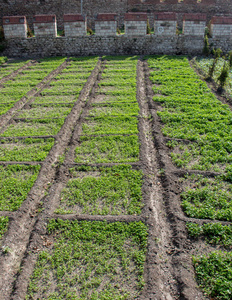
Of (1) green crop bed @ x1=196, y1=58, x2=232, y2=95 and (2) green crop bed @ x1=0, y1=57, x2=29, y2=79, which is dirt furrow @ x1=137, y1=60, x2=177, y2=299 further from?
(2) green crop bed @ x1=0, y1=57, x2=29, y2=79

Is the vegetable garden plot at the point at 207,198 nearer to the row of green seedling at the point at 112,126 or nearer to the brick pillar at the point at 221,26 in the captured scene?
the row of green seedling at the point at 112,126

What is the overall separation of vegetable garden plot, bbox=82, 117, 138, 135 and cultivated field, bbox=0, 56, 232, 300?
29mm

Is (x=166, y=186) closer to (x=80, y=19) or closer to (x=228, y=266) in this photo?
(x=228, y=266)

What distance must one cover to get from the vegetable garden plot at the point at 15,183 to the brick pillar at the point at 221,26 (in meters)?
12.9

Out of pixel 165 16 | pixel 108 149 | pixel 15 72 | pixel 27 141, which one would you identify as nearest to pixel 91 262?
pixel 108 149

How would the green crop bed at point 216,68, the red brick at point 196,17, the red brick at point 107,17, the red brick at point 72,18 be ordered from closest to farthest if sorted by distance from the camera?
the green crop bed at point 216,68
the red brick at point 196,17
the red brick at point 107,17
the red brick at point 72,18

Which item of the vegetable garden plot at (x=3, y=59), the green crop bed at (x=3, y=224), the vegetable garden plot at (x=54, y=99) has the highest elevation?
the vegetable garden plot at (x=3, y=59)

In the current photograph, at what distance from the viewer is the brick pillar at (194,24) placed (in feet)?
46.0

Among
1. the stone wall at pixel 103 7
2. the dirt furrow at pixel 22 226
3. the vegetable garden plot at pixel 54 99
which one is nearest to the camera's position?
the dirt furrow at pixel 22 226

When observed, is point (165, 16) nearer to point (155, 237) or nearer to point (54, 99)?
point (54, 99)

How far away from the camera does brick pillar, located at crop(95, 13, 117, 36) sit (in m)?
14.1

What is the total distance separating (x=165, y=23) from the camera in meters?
14.1

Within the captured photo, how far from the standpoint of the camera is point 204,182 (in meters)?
5.30

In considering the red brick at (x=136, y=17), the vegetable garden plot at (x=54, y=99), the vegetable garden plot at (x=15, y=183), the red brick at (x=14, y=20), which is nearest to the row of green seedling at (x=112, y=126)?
the vegetable garden plot at (x=54, y=99)
